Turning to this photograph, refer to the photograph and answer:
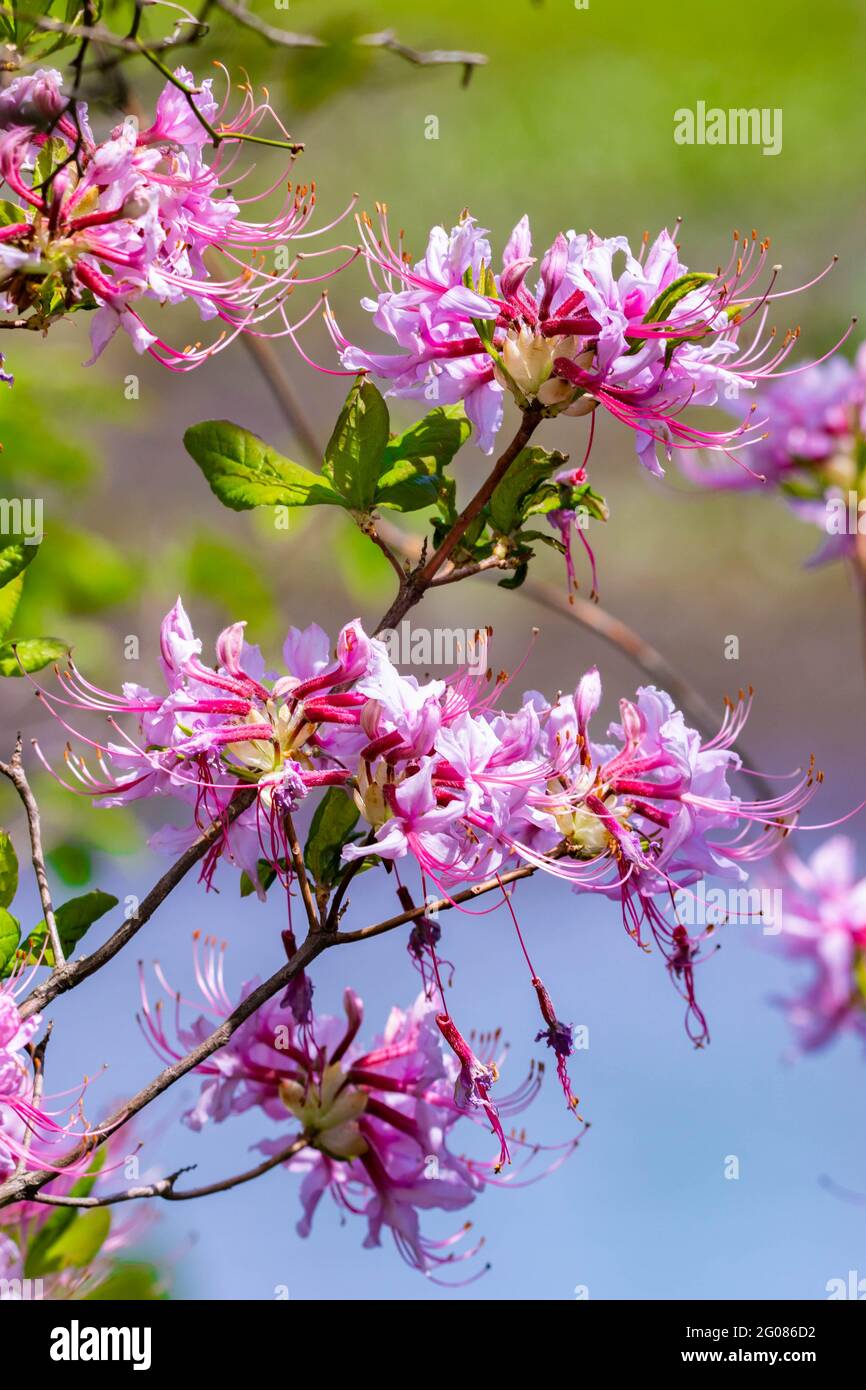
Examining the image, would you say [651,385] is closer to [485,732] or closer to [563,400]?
[563,400]

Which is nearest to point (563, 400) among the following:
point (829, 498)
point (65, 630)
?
point (829, 498)

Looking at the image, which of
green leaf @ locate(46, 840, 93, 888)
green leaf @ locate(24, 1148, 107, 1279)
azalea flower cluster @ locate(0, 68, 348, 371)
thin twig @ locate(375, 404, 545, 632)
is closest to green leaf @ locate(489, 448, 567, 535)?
thin twig @ locate(375, 404, 545, 632)

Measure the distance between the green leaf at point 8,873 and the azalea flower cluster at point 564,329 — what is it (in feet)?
0.93

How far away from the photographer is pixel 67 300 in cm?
70

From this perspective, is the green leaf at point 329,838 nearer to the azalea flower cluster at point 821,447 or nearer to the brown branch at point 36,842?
the brown branch at point 36,842

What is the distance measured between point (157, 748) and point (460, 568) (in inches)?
6.6

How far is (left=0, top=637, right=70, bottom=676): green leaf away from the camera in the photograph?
74cm

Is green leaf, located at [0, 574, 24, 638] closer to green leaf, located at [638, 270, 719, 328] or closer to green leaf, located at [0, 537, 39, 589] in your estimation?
green leaf, located at [0, 537, 39, 589]

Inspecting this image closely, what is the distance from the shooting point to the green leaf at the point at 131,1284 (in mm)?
860

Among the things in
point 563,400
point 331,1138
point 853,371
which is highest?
point 853,371

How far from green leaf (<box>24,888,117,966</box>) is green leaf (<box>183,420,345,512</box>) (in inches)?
7.8

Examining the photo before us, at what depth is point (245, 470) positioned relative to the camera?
2.42 feet

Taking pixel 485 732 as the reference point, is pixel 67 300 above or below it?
above

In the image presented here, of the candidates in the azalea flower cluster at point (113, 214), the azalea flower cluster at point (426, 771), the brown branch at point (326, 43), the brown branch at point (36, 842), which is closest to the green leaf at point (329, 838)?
the azalea flower cluster at point (426, 771)
